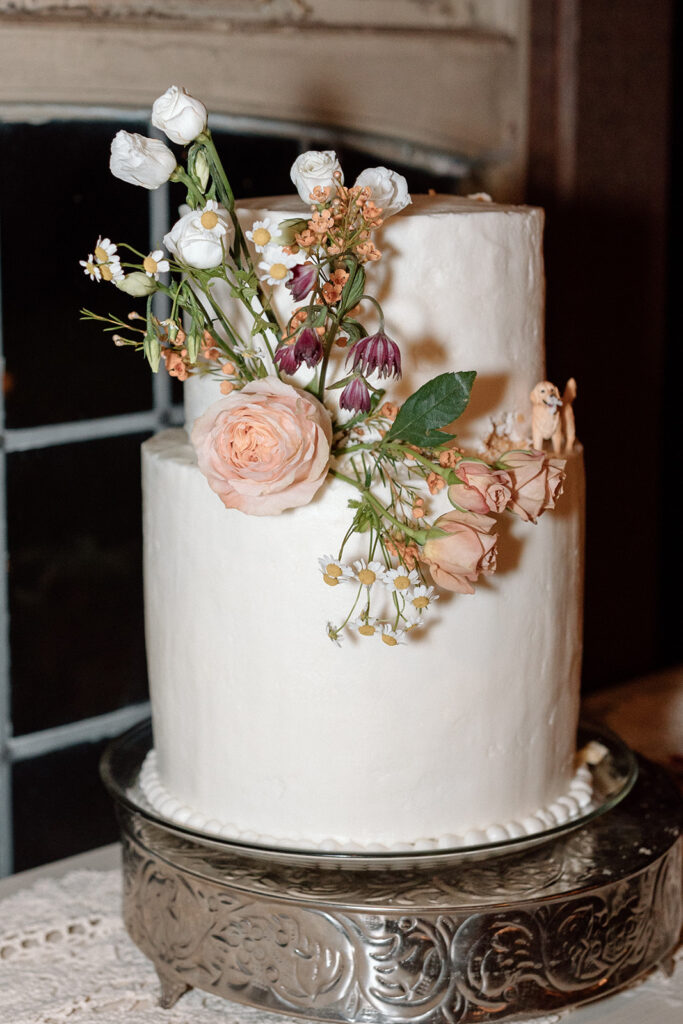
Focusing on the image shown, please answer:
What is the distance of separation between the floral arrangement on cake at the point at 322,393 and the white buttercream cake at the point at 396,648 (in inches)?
1.7

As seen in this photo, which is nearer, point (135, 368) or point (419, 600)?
point (419, 600)

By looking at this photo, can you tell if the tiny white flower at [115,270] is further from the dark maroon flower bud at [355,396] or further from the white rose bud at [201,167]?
the dark maroon flower bud at [355,396]

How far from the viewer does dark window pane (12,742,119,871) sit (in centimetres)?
167

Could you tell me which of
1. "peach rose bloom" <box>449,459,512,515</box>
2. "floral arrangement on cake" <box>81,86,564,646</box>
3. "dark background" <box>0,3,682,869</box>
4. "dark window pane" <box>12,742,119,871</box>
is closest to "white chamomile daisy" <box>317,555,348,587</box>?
"floral arrangement on cake" <box>81,86,564,646</box>

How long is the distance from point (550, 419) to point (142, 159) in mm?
455

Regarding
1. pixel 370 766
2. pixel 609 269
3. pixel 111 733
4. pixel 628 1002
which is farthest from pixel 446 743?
pixel 609 269

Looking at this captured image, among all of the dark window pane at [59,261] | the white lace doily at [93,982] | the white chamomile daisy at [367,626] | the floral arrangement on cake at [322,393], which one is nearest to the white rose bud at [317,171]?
the floral arrangement on cake at [322,393]

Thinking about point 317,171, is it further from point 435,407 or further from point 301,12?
point 301,12

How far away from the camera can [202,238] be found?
1.07 metres

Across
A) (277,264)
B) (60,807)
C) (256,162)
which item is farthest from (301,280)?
(60,807)

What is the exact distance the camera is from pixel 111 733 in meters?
1.73

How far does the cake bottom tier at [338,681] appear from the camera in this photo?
120 cm

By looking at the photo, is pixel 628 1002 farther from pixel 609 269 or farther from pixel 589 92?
pixel 589 92

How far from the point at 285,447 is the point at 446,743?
0.36m
